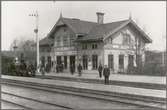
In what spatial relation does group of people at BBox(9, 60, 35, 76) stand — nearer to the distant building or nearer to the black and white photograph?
Answer: the black and white photograph

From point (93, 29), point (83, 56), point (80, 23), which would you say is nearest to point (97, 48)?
point (83, 56)

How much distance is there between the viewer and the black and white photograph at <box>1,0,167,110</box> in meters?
7.71

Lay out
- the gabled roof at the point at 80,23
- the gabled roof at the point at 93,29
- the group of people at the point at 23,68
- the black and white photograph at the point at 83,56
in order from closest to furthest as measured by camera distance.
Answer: the black and white photograph at the point at 83,56
the gabled roof at the point at 80,23
the gabled roof at the point at 93,29
the group of people at the point at 23,68

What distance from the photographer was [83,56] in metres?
20.8

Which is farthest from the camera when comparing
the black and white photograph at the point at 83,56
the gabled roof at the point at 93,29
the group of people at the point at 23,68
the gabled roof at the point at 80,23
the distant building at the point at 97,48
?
the group of people at the point at 23,68

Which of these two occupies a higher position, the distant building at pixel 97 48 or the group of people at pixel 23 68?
the distant building at pixel 97 48

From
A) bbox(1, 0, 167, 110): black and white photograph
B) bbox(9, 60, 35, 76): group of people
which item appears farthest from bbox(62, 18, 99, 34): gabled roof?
bbox(9, 60, 35, 76): group of people

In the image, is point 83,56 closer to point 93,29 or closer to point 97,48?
A: point 97,48

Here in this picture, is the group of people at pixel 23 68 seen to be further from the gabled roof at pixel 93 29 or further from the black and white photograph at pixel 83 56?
the gabled roof at pixel 93 29

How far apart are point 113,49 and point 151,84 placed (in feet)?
20.1

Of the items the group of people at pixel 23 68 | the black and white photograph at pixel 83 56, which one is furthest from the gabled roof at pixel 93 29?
the group of people at pixel 23 68

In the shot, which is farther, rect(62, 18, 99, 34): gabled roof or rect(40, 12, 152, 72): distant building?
rect(40, 12, 152, 72): distant building

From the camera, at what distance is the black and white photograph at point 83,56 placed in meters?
7.71

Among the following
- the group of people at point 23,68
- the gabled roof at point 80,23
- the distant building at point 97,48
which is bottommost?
the group of people at point 23,68
